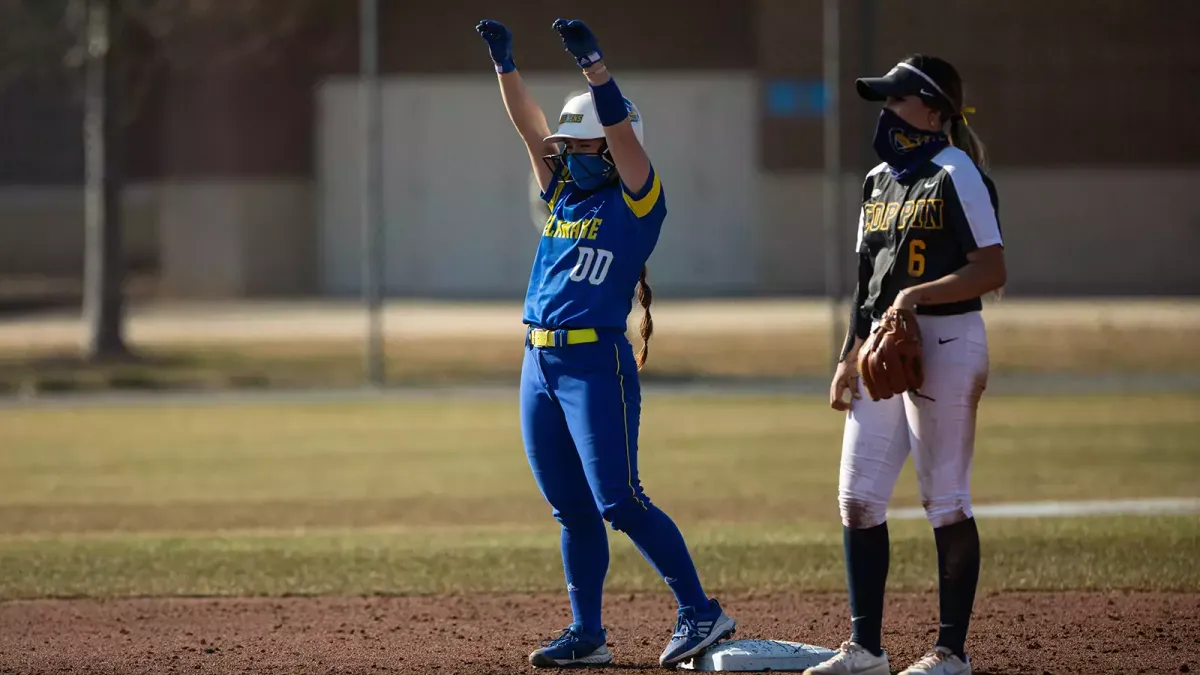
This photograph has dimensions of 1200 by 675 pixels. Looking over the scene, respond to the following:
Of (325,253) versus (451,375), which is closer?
(451,375)

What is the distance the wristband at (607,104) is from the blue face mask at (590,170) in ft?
0.93

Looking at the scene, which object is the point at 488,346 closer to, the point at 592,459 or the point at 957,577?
the point at 592,459

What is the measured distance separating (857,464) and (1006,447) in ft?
29.8

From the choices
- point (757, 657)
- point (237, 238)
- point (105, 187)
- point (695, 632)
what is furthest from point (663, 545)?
point (237, 238)

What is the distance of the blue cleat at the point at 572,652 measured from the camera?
6.38m

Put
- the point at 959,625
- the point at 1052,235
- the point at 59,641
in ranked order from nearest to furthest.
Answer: the point at 959,625 → the point at 59,641 → the point at 1052,235

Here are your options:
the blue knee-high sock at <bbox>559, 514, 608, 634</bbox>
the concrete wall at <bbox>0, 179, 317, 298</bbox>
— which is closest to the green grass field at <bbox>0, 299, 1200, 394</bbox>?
the concrete wall at <bbox>0, 179, 317, 298</bbox>

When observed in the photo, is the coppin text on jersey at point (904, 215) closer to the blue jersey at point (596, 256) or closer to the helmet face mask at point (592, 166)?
the blue jersey at point (596, 256)

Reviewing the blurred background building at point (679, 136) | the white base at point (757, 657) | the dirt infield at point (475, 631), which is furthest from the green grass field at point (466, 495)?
the blurred background building at point (679, 136)

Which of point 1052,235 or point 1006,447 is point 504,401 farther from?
point 1052,235

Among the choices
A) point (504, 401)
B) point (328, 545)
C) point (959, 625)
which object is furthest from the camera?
point (504, 401)

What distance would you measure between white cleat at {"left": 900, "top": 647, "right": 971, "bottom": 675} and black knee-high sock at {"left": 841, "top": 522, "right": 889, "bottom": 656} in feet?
0.56

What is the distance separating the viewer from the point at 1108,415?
1706 centimetres

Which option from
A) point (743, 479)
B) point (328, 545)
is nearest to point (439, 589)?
point (328, 545)
